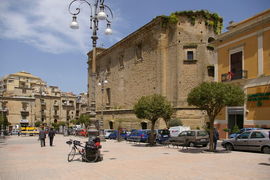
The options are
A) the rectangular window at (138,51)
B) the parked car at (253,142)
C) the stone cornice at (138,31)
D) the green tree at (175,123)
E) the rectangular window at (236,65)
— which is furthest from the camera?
the rectangular window at (138,51)

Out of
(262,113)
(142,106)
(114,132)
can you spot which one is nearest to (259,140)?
(262,113)

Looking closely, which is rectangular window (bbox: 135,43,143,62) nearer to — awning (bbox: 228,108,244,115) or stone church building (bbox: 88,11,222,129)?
stone church building (bbox: 88,11,222,129)

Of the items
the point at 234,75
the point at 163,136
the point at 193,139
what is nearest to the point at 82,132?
the point at 163,136

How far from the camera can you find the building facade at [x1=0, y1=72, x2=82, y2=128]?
5328 cm

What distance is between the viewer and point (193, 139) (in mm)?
17375

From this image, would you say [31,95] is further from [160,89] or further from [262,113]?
[262,113]

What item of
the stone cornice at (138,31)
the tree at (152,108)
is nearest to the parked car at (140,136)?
the tree at (152,108)

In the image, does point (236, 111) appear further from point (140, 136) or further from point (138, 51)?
point (138, 51)

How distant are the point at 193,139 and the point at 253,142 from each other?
432cm

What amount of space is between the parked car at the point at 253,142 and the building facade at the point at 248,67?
17.3 feet

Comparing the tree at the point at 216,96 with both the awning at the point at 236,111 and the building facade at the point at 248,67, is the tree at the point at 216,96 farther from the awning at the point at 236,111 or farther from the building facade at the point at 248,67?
the awning at the point at 236,111

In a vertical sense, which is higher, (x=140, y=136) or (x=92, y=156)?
(x=92, y=156)

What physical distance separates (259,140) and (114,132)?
1820 cm

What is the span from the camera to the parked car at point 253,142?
43.5 feet
